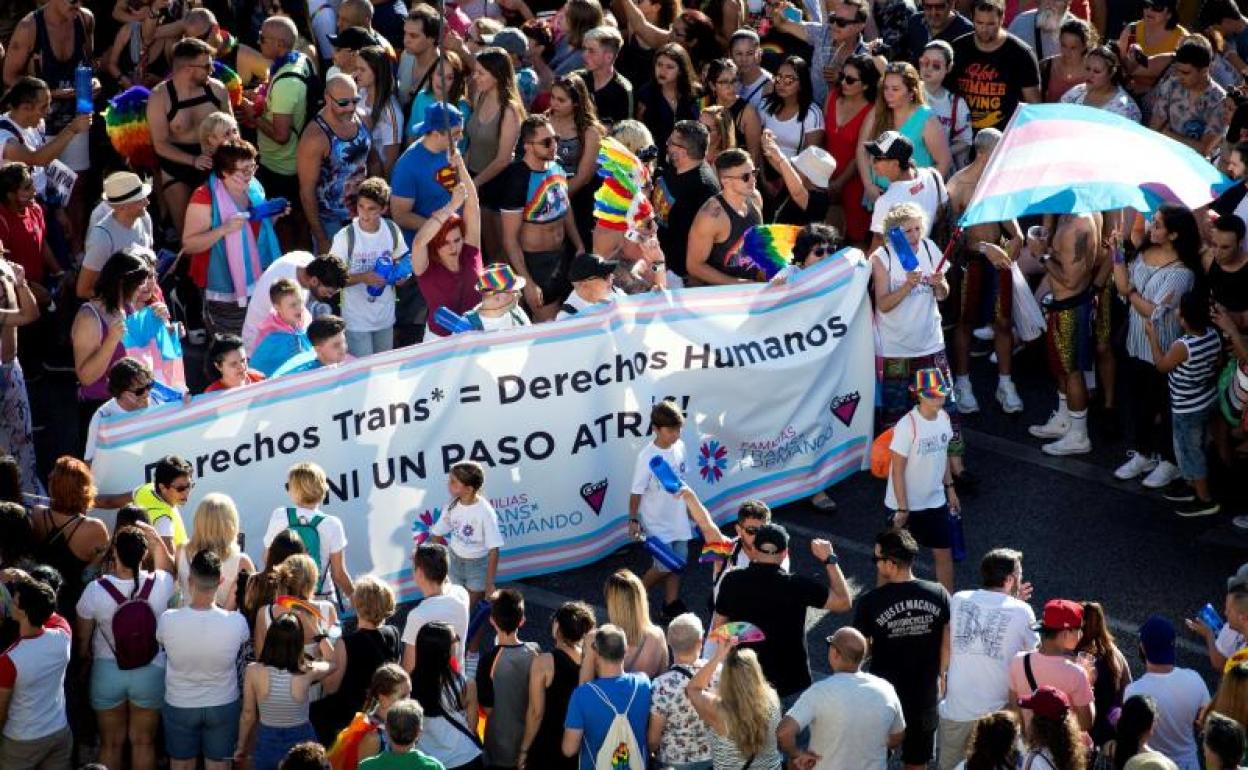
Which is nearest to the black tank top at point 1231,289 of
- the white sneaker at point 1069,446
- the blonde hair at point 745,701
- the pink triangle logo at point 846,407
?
the white sneaker at point 1069,446

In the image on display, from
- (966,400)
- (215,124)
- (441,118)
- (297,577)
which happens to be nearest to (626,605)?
(297,577)

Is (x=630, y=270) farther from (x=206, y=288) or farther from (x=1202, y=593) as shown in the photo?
(x=1202, y=593)

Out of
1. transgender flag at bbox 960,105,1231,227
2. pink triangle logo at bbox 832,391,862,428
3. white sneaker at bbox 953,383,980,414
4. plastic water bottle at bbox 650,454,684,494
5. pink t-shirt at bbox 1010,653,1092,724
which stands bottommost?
white sneaker at bbox 953,383,980,414

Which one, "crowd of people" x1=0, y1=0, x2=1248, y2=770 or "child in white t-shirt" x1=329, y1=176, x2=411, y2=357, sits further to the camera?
"child in white t-shirt" x1=329, y1=176, x2=411, y2=357

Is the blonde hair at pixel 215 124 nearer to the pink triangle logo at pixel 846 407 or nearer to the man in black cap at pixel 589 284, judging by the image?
the man in black cap at pixel 589 284

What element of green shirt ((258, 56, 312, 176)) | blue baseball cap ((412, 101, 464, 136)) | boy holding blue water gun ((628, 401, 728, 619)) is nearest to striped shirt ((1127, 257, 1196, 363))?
boy holding blue water gun ((628, 401, 728, 619))

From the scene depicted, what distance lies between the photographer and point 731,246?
40.3 feet

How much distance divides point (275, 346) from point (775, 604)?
3.56 metres

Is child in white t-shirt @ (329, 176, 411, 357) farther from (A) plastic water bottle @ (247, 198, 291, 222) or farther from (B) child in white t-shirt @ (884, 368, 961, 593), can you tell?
(B) child in white t-shirt @ (884, 368, 961, 593)

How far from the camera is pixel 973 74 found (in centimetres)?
1423

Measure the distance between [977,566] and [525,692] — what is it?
3.57m

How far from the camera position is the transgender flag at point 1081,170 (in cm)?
1070

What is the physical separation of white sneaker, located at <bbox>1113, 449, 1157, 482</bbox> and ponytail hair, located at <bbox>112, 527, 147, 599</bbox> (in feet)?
20.1

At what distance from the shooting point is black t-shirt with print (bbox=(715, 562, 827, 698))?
29.5ft
